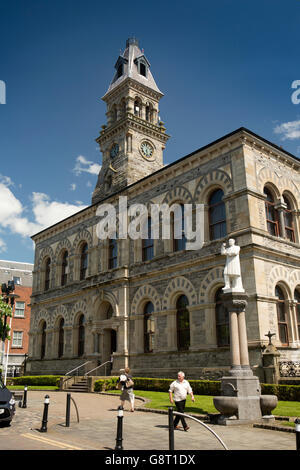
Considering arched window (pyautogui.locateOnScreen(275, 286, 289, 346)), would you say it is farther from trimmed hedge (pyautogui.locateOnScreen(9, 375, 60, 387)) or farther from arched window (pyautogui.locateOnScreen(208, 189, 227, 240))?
trimmed hedge (pyautogui.locateOnScreen(9, 375, 60, 387))

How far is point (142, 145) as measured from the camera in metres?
35.5

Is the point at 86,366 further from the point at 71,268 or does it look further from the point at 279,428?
the point at 279,428

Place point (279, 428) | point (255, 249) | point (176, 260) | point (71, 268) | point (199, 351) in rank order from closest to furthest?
point (279, 428), point (255, 249), point (199, 351), point (176, 260), point (71, 268)

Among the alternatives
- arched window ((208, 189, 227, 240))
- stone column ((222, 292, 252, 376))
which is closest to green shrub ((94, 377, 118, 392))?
arched window ((208, 189, 227, 240))

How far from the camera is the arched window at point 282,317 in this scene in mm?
21167

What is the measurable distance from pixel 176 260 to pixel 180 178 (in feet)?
16.6

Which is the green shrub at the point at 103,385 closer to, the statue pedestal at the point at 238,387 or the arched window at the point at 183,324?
the arched window at the point at 183,324

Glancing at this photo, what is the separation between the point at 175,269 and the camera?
24.5 meters

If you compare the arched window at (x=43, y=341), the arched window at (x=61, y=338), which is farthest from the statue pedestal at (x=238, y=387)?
the arched window at (x=43, y=341)

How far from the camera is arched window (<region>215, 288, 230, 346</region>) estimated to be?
21.3 m

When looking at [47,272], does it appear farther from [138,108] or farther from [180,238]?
[180,238]

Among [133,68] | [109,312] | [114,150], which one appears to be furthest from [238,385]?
[133,68]

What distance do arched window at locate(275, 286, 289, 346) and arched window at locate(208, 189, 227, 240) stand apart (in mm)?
4161

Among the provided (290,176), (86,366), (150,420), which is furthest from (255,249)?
(86,366)
